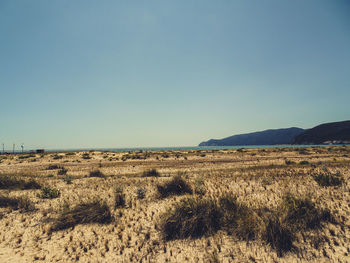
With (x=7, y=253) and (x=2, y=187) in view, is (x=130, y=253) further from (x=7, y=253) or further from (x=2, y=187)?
(x=2, y=187)

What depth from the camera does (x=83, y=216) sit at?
273 inches

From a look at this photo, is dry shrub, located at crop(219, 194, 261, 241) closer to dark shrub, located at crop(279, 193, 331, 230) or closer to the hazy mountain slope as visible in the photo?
dark shrub, located at crop(279, 193, 331, 230)

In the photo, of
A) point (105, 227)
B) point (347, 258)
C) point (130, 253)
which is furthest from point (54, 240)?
point (347, 258)

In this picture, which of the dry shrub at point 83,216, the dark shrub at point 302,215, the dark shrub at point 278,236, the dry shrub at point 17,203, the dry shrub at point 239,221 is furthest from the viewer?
the dry shrub at point 17,203

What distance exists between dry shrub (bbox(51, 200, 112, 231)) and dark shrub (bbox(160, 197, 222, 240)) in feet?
8.07

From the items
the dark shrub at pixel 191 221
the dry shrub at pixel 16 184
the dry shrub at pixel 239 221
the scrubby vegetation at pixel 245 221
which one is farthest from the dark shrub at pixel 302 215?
the dry shrub at pixel 16 184

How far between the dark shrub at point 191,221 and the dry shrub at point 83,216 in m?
2.46

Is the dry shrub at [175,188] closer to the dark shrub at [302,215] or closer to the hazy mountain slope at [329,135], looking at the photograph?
the dark shrub at [302,215]

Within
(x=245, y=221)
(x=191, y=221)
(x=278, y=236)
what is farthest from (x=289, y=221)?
(x=191, y=221)

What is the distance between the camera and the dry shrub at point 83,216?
650 cm

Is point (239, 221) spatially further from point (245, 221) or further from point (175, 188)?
point (175, 188)

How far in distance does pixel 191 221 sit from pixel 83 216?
4.43m

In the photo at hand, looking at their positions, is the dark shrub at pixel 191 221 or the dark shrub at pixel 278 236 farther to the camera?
the dark shrub at pixel 191 221

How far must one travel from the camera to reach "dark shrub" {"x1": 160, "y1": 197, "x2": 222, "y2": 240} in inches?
228
